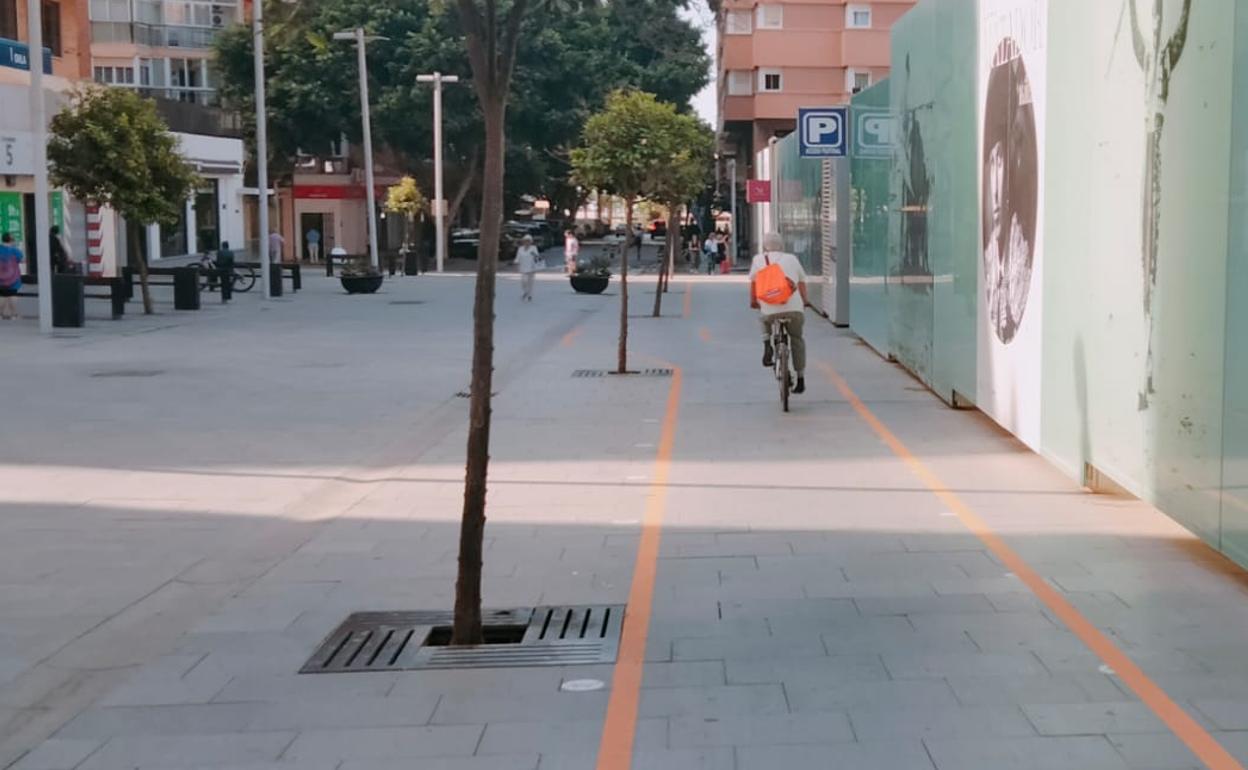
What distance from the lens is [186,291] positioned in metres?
32.8

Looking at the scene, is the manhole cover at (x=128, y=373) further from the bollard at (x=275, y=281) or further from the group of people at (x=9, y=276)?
the bollard at (x=275, y=281)


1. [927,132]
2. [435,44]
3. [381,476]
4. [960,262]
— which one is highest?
[435,44]

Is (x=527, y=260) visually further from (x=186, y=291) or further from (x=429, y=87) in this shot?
(x=429, y=87)

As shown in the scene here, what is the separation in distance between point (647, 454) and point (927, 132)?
560 cm

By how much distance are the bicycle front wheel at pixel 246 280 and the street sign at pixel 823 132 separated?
19.7 m

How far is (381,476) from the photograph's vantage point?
12.0m

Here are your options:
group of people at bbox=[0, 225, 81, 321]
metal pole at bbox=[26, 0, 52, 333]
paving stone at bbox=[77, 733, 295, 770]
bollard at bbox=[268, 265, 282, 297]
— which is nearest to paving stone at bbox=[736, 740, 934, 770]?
paving stone at bbox=[77, 733, 295, 770]

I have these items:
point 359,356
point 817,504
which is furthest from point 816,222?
point 817,504

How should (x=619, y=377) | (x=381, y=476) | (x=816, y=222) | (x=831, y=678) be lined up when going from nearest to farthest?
(x=831, y=678) → (x=381, y=476) → (x=619, y=377) → (x=816, y=222)

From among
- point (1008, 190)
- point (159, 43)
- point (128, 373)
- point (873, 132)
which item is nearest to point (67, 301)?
point (128, 373)

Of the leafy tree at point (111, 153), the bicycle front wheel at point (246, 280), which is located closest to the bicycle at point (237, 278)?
the bicycle front wheel at point (246, 280)

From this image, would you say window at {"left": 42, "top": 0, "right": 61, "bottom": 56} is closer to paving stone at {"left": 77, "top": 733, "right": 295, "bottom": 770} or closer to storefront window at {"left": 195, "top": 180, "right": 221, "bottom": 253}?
storefront window at {"left": 195, "top": 180, "right": 221, "bottom": 253}

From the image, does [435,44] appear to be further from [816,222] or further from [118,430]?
[118,430]

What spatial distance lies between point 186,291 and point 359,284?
860 centimetres
